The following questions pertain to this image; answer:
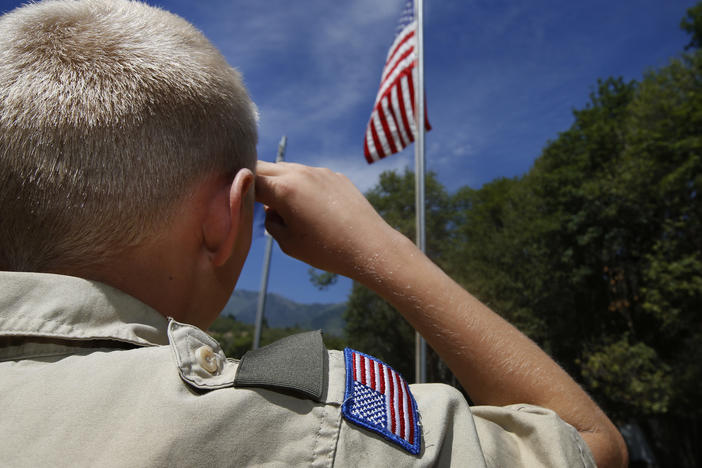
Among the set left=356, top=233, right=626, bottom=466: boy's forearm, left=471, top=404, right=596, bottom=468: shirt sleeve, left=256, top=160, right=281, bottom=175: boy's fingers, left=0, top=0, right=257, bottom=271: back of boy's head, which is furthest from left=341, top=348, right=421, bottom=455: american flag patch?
left=256, top=160, right=281, bottom=175: boy's fingers

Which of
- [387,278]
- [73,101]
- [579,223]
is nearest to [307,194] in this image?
[387,278]

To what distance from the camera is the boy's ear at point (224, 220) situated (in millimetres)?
946

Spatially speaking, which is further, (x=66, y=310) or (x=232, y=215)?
(x=232, y=215)

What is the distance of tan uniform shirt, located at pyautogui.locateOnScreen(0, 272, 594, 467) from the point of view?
0.61m

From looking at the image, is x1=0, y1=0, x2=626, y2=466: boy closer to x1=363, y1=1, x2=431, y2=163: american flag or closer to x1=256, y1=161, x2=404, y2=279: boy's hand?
x1=256, y1=161, x2=404, y2=279: boy's hand

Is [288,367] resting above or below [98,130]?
below

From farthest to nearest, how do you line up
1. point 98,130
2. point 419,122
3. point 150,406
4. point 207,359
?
point 419,122 → point 98,130 → point 207,359 → point 150,406

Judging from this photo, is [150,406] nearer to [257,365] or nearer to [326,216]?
[257,365]

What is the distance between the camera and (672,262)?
50.3ft

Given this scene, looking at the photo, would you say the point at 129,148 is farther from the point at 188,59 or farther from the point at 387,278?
the point at 387,278

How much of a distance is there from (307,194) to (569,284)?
66.9 ft

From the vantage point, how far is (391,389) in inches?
29.7

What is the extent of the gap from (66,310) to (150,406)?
0.90ft

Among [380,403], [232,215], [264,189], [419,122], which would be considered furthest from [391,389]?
[419,122]
